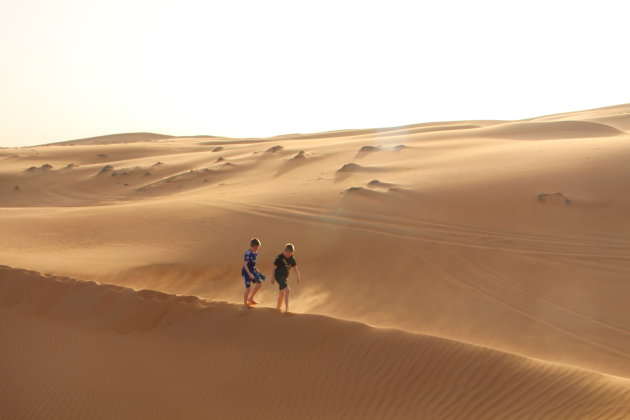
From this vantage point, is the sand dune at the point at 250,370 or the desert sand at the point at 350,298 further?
the desert sand at the point at 350,298

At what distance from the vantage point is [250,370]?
21.3 feet

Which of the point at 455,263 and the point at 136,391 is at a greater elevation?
the point at 455,263

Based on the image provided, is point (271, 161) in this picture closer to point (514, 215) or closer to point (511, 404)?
point (514, 215)

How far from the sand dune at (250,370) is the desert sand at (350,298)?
19mm

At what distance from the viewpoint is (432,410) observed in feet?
18.0

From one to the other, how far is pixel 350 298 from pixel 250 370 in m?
3.36

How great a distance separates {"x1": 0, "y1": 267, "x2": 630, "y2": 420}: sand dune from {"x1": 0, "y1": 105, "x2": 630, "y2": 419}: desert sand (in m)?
0.02

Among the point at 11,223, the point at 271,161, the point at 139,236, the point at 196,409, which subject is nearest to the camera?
the point at 196,409

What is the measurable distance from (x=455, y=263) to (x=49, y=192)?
19.9 meters

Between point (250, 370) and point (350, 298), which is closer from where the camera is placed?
point (250, 370)

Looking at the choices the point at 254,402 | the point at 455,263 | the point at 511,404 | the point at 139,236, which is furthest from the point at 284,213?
the point at 511,404

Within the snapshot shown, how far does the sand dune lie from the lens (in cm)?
546

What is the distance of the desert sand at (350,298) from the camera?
5.92m

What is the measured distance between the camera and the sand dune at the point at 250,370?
215 inches
